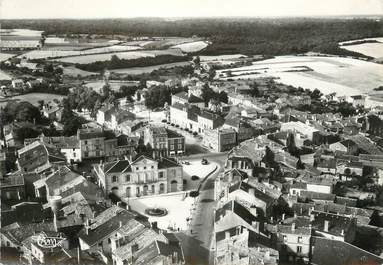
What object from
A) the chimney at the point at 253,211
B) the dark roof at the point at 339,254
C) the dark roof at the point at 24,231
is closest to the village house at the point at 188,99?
the chimney at the point at 253,211

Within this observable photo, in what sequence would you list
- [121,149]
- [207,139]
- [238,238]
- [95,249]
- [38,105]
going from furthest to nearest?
[38,105]
[207,139]
[121,149]
[95,249]
[238,238]

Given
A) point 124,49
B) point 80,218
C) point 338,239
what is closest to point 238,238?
point 338,239

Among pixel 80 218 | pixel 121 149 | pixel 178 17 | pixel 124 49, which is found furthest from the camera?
pixel 124 49

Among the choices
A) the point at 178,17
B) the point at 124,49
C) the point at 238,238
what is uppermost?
the point at 178,17

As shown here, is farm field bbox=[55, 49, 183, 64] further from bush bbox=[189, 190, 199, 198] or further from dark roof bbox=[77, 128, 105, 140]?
bush bbox=[189, 190, 199, 198]

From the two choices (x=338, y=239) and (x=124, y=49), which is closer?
(x=338, y=239)

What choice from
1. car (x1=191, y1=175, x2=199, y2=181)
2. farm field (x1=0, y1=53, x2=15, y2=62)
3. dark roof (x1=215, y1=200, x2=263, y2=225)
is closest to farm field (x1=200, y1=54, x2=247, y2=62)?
farm field (x1=0, y1=53, x2=15, y2=62)

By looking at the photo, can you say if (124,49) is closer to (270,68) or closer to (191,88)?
(191,88)

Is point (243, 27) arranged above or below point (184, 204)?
above
